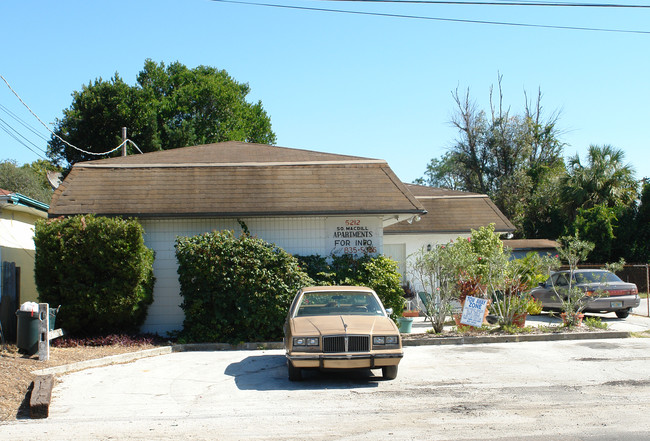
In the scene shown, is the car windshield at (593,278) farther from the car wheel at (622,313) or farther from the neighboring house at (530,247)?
the neighboring house at (530,247)

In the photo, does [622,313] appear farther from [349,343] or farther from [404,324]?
[349,343]

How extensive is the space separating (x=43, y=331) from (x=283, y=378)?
4.54m

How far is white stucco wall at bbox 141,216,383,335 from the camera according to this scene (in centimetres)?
1529

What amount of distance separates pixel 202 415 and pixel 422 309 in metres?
13.8

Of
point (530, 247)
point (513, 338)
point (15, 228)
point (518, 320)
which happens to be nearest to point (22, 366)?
point (15, 228)

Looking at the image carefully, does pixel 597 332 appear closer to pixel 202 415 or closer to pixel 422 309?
pixel 422 309

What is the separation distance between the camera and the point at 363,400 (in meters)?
8.51

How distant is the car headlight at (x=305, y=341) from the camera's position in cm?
944

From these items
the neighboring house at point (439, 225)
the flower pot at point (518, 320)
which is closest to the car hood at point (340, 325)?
the flower pot at point (518, 320)

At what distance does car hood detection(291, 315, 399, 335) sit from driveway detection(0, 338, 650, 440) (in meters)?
0.87

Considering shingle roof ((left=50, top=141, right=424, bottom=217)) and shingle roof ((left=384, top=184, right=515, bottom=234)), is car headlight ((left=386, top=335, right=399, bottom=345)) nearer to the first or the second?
shingle roof ((left=50, top=141, right=424, bottom=217))

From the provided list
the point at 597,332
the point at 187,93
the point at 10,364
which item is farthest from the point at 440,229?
the point at 187,93

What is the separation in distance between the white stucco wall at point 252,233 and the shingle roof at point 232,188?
1.73 feet

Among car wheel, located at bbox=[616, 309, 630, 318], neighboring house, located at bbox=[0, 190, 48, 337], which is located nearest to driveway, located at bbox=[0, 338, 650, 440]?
neighboring house, located at bbox=[0, 190, 48, 337]
